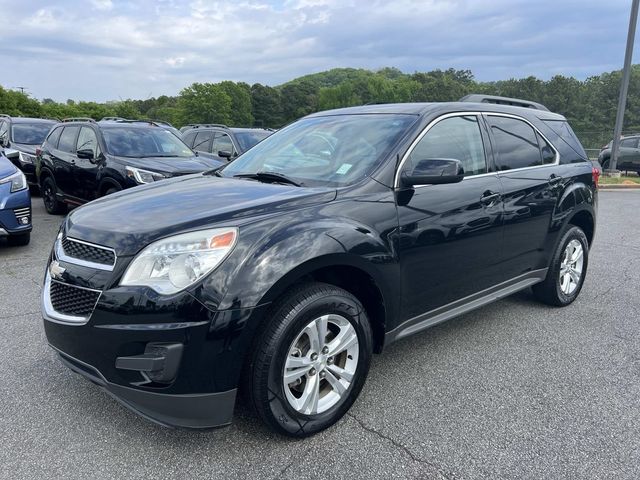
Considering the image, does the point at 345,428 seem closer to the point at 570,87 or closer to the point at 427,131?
the point at 427,131

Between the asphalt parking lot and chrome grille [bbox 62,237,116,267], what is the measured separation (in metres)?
0.93

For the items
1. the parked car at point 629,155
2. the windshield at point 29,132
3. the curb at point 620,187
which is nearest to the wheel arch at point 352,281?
the windshield at point 29,132

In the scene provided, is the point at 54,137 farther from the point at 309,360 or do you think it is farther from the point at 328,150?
the point at 309,360

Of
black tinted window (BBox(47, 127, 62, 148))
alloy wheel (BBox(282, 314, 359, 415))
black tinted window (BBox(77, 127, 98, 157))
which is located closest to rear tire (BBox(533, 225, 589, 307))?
alloy wheel (BBox(282, 314, 359, 415))

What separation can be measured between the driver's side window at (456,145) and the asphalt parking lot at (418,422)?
4.57ft

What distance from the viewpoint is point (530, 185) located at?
402cm

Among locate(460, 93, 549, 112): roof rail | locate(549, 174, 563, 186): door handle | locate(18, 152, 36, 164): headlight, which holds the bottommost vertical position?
locate(18, 152, 36, 164): headlight

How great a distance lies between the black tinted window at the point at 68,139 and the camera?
8.78 meters

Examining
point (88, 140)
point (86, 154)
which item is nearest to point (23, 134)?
point (88, 140)

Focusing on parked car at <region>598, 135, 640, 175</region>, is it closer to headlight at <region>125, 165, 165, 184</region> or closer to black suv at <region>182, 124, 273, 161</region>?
black suv at <region>182, 124, 273, 161</region>

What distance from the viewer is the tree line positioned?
6009cm

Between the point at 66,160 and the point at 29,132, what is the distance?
5.30 metres

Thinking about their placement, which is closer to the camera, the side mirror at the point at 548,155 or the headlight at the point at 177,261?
the headlight at the point at 177,261

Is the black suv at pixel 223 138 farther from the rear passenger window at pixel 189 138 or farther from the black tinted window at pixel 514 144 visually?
the black tinted window at pixel 514 144
